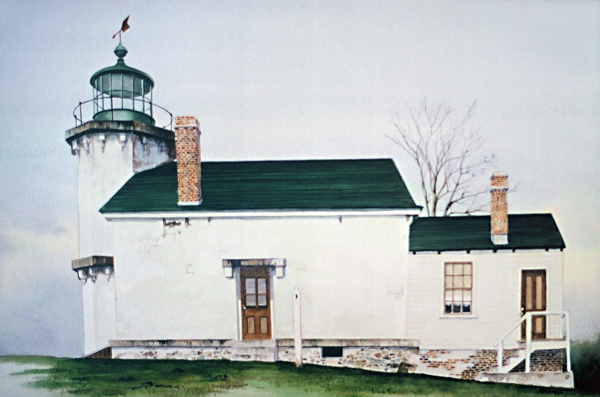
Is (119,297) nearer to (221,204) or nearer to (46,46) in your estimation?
(221,204)

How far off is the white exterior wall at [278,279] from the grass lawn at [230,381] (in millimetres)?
319

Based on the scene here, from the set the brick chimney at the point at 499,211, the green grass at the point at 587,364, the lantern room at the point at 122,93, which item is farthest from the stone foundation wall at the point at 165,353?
A: the green grass at the point at 587,364

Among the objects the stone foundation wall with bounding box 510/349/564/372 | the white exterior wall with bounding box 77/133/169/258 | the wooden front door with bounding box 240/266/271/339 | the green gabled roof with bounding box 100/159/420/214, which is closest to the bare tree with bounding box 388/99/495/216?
the green gabled roof with bounding box 100/159/420/214

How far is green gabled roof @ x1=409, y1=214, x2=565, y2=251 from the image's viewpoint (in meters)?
5.62

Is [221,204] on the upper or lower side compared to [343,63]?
lower

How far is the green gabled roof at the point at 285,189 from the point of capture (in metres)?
5.71

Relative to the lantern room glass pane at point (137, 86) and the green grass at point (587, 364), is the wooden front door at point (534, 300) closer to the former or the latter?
the green grass at point (587, 364)

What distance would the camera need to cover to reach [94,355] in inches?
219

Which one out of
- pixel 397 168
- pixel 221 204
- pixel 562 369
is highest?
pixel 397 168

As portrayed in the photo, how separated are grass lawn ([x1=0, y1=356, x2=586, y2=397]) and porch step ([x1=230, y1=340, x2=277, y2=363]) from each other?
0.27ft

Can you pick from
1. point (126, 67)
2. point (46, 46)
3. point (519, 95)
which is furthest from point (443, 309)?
point (46, 46)

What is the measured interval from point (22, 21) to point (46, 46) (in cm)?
33

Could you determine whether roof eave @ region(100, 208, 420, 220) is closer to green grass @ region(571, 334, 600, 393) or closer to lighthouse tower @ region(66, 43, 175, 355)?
lighthouse tower @ region(66, 43, 175, 355)

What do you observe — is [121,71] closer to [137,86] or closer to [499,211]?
[137,86]
